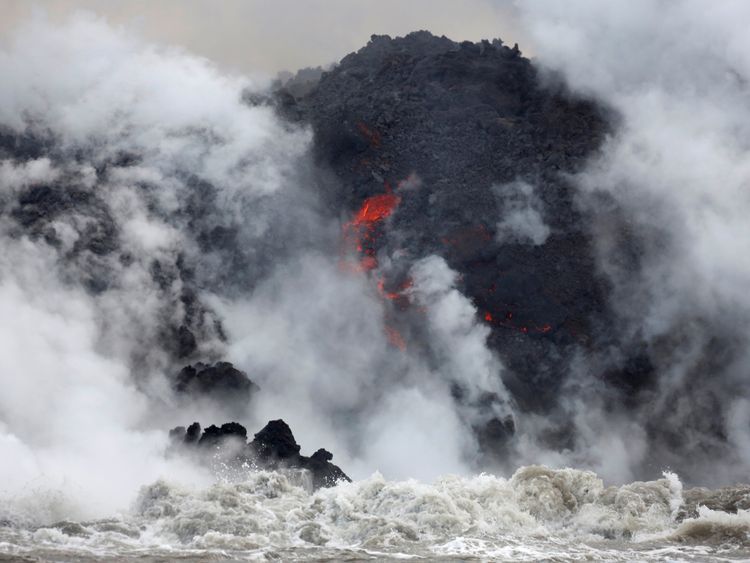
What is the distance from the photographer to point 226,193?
281 feet

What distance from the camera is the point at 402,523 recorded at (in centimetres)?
3853

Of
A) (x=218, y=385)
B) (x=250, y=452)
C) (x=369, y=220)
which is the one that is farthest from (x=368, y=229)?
(x=250, y=452)

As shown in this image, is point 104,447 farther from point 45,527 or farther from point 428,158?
point 428,158

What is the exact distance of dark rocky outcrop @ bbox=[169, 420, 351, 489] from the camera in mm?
52594

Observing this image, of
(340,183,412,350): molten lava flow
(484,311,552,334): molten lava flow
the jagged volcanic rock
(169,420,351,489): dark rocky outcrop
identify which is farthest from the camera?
(340,183,412,350): molten lava flow

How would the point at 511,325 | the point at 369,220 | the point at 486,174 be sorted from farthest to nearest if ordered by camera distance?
1. the point at 369,220
2. the point at 486,174
3. the point at 511,325

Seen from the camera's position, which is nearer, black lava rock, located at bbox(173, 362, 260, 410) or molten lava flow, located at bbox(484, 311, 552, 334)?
black lava rock, located at bbox(173, 362, 260, 410)

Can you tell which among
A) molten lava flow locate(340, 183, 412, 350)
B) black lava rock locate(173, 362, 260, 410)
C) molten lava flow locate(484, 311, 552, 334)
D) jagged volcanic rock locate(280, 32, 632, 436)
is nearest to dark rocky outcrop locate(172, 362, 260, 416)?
black lava rock locate(173, 362, 260, 410)

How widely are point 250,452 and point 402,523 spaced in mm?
17636

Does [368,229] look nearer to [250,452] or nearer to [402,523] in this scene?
[250,452]

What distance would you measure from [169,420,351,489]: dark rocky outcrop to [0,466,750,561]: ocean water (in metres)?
7.48

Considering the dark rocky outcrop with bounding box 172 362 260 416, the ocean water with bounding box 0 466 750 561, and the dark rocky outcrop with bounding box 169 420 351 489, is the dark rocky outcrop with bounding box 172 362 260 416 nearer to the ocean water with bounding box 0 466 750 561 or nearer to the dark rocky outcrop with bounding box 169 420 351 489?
Result: the dark rocky outcrop with bounding box 169 420 351 489

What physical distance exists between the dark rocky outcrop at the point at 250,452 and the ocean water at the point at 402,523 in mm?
7482

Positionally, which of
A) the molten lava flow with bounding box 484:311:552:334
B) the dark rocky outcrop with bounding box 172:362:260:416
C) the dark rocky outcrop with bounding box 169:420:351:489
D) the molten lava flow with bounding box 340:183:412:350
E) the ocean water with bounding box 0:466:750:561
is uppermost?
the molten lava flow with bounding box 340:183:412:350
